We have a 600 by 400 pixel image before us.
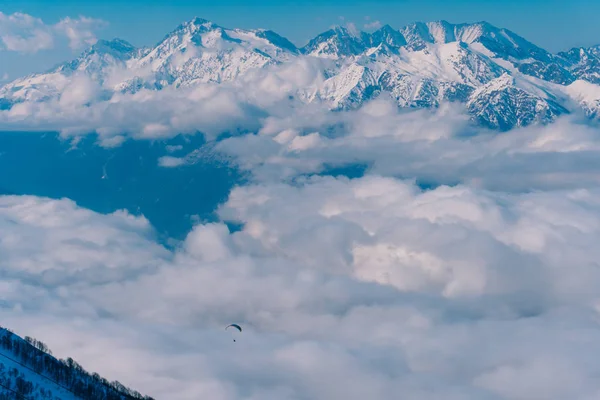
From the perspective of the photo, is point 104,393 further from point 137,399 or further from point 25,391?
point 25,391

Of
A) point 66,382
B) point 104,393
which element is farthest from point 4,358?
point 104,393

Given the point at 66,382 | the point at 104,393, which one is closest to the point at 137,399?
the point at 104,393

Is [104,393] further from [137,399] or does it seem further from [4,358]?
[4,358]

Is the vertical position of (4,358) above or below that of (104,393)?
above

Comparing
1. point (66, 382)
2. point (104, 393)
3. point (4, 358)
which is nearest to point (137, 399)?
point (104, 393)

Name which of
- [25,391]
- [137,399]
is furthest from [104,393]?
[25,391]

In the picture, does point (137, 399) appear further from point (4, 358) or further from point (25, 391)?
point (4, 358)

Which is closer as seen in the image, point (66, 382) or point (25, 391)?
point (25, 391)

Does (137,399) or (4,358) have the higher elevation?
(4,358)
